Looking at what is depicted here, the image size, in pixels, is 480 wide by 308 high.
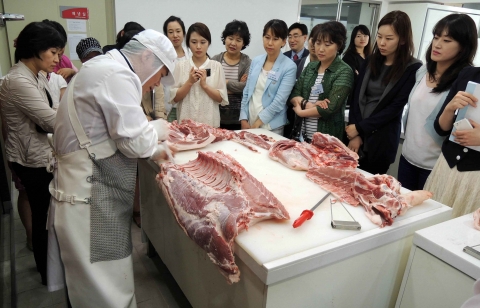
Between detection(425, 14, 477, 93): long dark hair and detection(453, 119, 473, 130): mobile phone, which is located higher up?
detection(425, 14, 477, 93): long dark hair

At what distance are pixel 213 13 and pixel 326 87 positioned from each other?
290cm

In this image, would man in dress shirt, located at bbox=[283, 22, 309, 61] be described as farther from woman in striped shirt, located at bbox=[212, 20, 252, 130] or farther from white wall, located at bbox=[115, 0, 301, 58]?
white wall, located at bbox=[115, 0, 301, 58]

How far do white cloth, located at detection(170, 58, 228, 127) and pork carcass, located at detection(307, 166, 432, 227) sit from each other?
1364mm

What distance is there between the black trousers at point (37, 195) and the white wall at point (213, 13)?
2691 millimetres

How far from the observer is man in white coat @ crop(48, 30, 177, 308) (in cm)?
134

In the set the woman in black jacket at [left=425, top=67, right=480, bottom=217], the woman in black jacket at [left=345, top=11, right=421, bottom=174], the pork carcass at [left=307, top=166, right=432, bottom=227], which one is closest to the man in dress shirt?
the woman in black jacket at [left=345, top=11, right=421, bottom=174]

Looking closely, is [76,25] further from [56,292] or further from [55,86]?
[56,292]

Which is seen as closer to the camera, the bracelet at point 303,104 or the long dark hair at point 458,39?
the long dark hair at point 458,39

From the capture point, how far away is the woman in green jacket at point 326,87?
2.35 m

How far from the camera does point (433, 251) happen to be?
1.17 meters

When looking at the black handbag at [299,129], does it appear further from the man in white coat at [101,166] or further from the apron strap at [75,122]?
the apron strap at [75,122]

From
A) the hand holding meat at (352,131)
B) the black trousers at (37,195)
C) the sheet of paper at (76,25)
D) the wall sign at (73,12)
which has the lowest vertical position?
the black trousers at (37,195)

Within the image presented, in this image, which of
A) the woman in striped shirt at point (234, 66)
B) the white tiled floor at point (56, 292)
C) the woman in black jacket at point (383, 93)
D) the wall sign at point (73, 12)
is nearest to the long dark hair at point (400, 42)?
the woman in black jacket at point (383, 93)

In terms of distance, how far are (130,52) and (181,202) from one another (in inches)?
27.7
